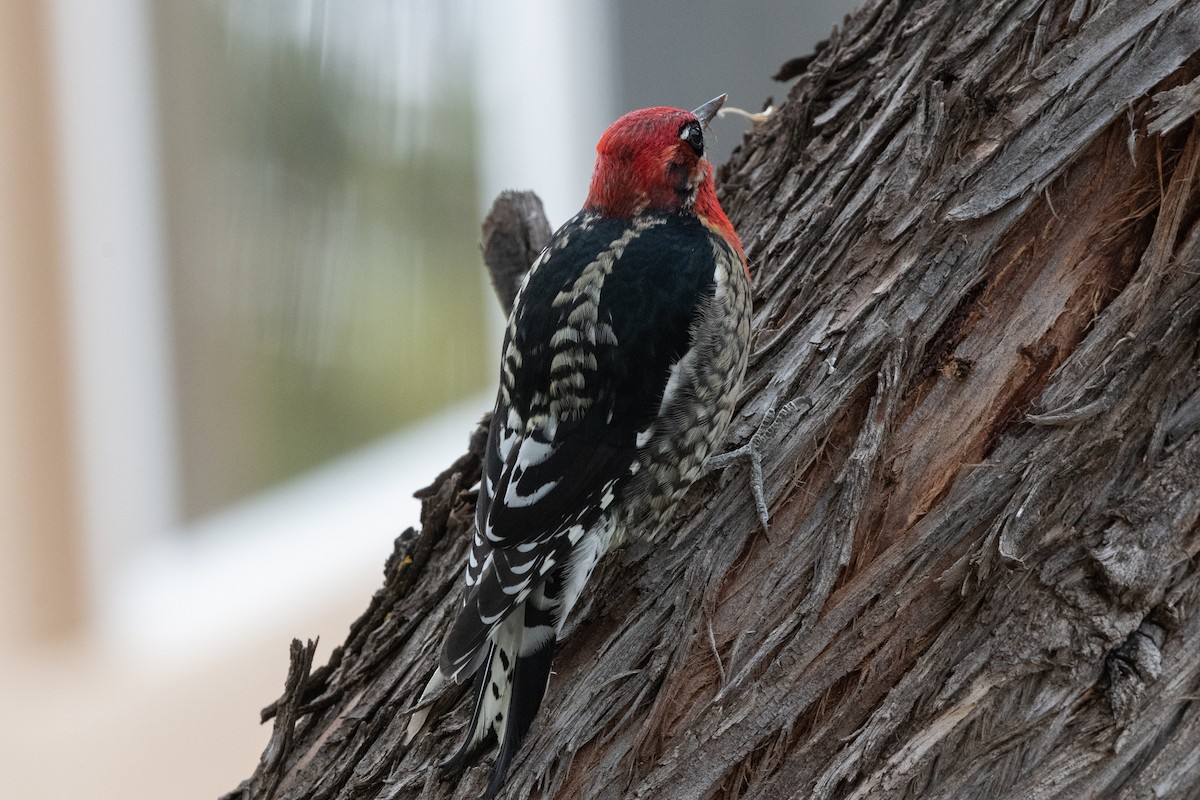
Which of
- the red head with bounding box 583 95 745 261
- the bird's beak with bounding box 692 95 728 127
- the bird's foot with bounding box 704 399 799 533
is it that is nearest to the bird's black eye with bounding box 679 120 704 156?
the red head with bounding box 583 95 745 261

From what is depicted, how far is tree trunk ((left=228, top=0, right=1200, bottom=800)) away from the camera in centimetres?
182

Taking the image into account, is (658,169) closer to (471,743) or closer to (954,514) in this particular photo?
(954,514)

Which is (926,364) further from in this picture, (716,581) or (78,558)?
(78,558)

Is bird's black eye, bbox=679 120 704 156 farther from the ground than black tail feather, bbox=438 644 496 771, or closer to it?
farther from the ground

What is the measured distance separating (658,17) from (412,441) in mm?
2692

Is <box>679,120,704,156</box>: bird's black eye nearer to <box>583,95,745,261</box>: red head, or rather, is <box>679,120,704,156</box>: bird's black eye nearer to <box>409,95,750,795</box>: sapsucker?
<box>583,95,745,261</box>: red head

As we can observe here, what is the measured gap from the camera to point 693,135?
8.79 feet

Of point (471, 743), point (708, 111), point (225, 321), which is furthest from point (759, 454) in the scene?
point (225, 321)

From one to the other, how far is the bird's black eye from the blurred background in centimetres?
294

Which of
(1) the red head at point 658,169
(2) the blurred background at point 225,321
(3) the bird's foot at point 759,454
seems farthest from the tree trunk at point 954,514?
(2) the blurred background at point 225,321

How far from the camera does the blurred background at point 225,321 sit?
18.7 ft

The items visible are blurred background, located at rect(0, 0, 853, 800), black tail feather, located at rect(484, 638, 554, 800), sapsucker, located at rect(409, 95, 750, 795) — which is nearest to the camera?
black tail feather, located at rect(484, 638, 554, 800)

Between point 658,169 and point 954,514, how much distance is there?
1152mm

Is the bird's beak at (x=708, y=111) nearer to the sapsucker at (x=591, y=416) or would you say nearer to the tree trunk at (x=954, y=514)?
the sapsucker at (x=591, y=416)
